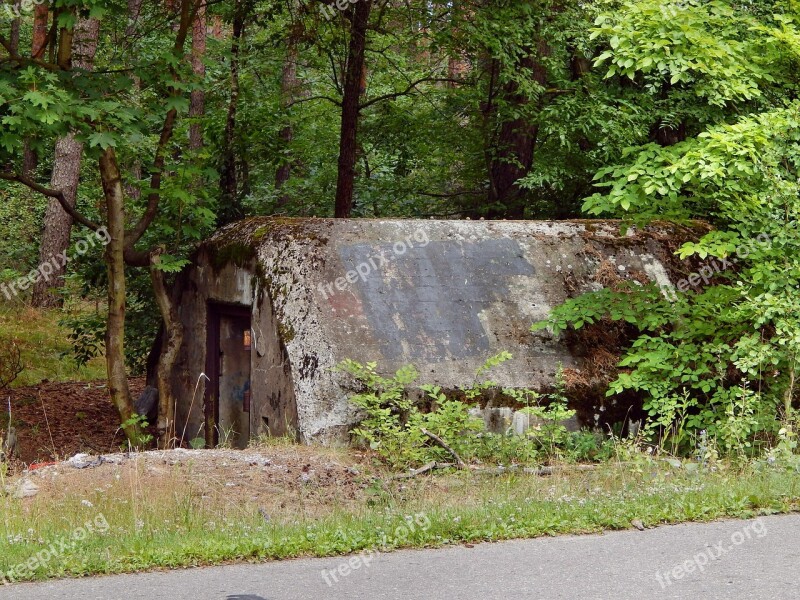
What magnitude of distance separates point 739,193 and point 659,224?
8.95ft

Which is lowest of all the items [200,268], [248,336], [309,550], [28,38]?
[309,550]

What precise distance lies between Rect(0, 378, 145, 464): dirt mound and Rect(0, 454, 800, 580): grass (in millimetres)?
6029

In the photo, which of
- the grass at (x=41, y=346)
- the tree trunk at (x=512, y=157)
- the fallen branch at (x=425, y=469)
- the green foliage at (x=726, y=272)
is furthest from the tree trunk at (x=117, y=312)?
the tree trunk at (x=512, y=157)

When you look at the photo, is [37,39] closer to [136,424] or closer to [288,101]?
[288,101]

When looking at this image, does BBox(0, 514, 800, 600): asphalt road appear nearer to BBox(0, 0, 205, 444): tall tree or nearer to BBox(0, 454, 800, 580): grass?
BBox(0, 454, 800, 580): grass

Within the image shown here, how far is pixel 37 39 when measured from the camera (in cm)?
1689

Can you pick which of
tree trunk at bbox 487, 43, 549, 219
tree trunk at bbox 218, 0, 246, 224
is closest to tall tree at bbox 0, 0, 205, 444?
tree trunk at bbox 218, 0, 246, 224

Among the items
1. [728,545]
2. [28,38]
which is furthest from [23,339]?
[728,545]

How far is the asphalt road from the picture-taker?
5051 mm

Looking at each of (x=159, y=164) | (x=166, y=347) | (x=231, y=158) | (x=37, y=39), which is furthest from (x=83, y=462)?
(x=37, y=39)

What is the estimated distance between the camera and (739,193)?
30.1ft

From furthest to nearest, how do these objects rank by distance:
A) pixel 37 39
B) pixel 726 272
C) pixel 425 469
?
1. pixel 37 39
2. pixel 726 272
3. pixel 425 469

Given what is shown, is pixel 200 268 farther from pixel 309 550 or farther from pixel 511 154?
pixel 309 550

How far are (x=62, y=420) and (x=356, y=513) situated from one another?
9.95 m
